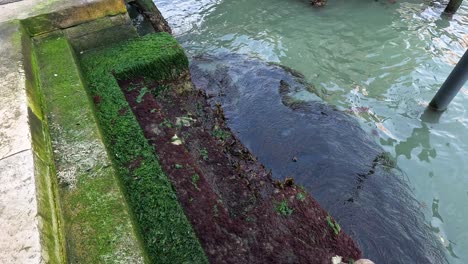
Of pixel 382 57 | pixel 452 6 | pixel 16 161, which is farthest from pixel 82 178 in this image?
pixel 452 6

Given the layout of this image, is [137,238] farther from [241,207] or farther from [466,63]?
[466,63]

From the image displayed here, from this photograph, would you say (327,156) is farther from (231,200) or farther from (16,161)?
(16,161)

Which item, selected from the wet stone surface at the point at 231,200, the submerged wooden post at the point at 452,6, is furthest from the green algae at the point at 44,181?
the submerged wooden post at the point at 452,6

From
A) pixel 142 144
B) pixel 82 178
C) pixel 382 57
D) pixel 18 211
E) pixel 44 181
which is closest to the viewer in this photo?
pixel 18 211

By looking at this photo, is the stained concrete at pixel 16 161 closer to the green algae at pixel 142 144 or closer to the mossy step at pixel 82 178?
the mossy step at pixel 82 178

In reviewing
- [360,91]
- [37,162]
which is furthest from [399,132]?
[37,162]
